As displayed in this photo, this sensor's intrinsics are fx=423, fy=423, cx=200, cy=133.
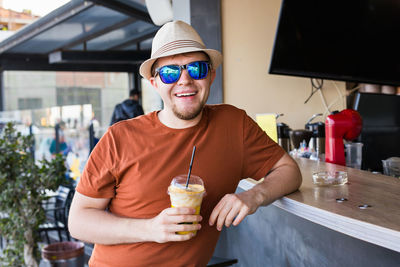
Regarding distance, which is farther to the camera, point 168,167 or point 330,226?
point 168,167

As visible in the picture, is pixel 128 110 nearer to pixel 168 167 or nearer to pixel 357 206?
pixel 168 167

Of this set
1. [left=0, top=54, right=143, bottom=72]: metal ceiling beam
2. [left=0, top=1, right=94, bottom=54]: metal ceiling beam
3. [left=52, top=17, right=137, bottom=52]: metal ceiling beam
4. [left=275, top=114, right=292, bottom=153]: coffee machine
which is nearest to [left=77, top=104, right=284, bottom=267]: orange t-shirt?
[left=275, top=114, right=292, bottom=153]: coffee machine

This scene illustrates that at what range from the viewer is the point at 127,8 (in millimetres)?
5727

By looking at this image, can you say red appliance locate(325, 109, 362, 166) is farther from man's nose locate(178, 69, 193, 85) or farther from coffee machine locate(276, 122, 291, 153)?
man's nose locate(178, 69, 193, 85)

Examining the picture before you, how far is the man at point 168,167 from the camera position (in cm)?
162

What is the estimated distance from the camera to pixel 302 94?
3.95 meters

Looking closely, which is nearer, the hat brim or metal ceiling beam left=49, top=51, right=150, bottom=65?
the hat brim

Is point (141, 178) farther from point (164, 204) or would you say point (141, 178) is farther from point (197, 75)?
point (197, 75)

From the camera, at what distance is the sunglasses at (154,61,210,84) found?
1692mm

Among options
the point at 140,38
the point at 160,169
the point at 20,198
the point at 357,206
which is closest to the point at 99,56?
the point at 140,38

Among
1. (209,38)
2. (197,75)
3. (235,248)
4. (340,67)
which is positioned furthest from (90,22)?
(197,75)

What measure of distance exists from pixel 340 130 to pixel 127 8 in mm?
4188

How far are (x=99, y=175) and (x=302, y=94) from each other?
8.93 feet

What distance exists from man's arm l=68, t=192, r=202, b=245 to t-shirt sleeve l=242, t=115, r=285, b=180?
496 mm
